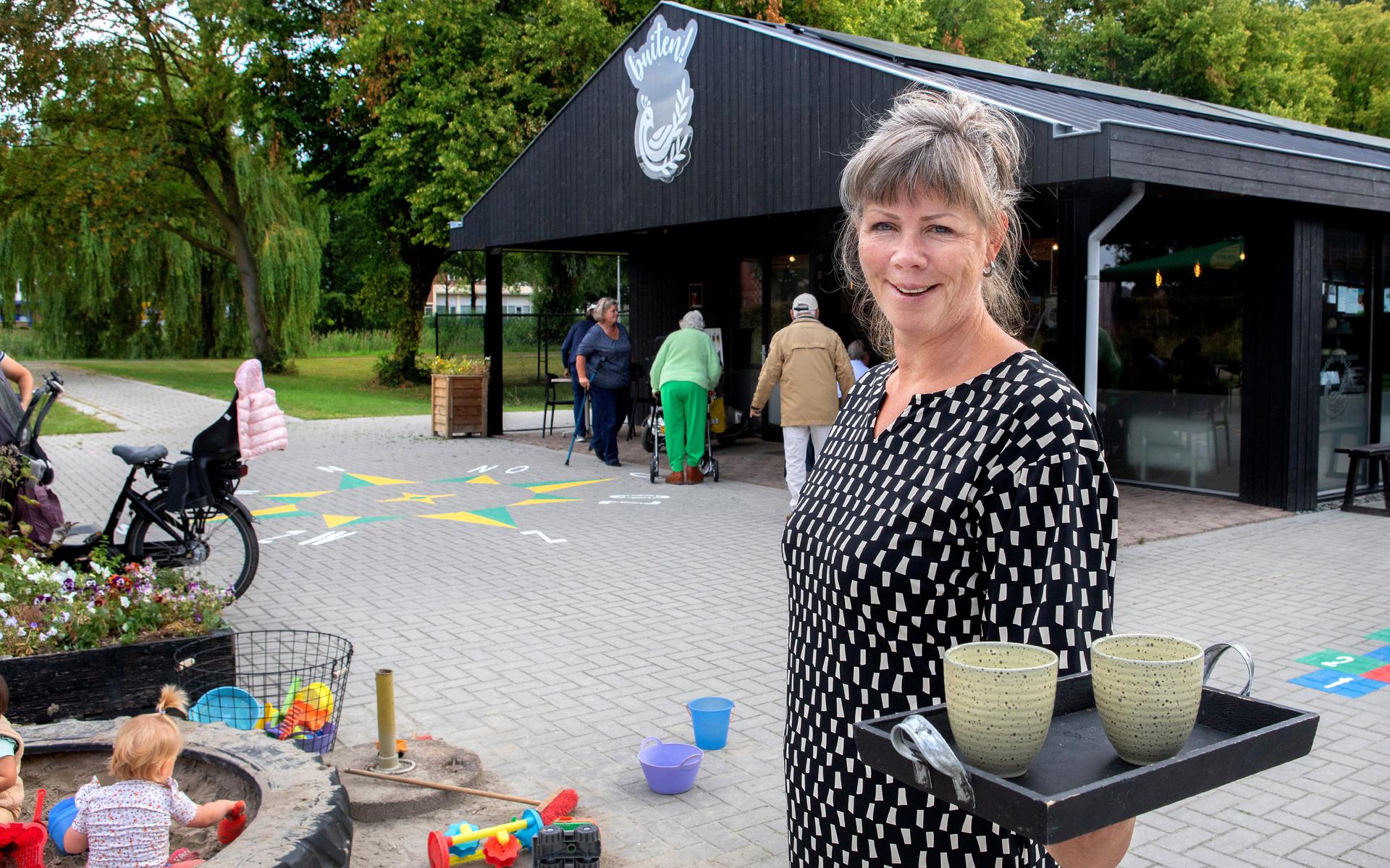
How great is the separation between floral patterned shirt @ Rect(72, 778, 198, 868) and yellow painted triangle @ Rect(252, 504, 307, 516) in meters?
8.19

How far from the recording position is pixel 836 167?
1098 centimetres

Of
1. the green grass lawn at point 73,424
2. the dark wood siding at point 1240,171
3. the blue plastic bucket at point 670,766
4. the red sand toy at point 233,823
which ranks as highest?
the dark wood siding at point 1240,171

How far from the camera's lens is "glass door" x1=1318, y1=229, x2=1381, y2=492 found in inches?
439

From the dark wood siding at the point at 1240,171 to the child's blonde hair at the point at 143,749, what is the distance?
7.20 meters

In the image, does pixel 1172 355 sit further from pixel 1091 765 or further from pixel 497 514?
pixel 1091 765

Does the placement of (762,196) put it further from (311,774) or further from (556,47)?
(556,47)

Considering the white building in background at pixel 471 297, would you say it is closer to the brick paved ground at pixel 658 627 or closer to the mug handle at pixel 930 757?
the brick paved ground at pixel 658 627

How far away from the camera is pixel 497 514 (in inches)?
434

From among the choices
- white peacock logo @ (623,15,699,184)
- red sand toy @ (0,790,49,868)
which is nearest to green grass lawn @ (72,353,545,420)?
white peacock logo @ (623,15,699,184)

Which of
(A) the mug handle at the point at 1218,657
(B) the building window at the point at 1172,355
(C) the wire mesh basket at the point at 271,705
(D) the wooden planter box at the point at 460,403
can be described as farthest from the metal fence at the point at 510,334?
(A) the mug handle at the point at 1218,657

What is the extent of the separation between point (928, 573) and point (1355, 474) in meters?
10.9

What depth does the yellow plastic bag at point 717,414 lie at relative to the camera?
15.7 meters

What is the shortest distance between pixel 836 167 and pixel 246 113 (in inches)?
836

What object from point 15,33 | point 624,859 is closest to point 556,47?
point 15,33
